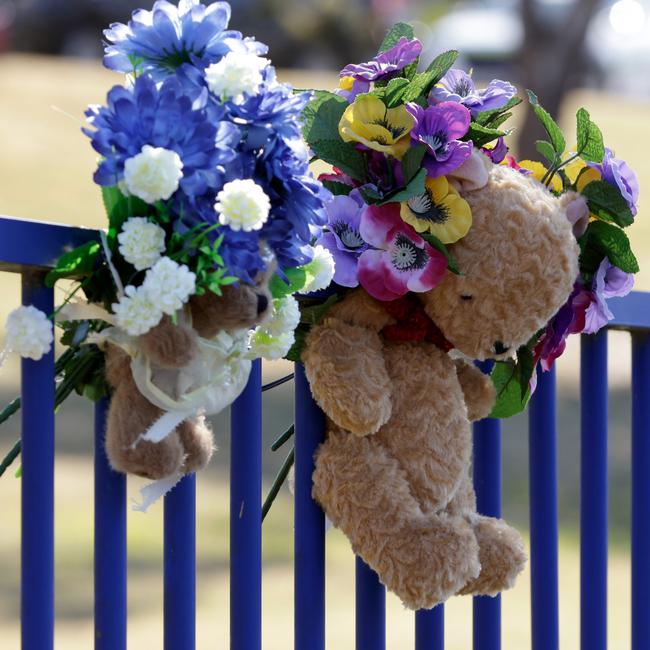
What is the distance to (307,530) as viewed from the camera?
1409 millimetres

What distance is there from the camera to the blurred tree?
32.7 ft

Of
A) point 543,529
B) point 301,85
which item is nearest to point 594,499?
point 543,529

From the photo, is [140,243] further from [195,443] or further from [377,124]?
[377,124]

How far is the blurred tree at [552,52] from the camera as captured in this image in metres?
9.98

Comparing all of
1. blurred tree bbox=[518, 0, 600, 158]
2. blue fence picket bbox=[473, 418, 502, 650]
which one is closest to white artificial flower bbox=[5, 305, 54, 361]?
blue fence picket bbox=[473, 418, 502, 650]

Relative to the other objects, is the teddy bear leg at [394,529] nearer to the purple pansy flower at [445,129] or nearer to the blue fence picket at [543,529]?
the purple pansy flower at [445,129]

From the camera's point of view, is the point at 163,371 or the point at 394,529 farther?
the point at 394,529

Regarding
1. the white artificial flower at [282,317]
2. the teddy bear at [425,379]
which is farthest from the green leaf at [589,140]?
the white artificial flower at [282,317]

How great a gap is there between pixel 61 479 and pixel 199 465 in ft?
14.0

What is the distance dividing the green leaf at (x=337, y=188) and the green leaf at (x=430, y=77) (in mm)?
124

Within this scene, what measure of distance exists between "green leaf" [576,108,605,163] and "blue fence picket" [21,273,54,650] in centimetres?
70

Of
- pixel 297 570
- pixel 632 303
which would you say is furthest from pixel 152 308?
pixel 632 303

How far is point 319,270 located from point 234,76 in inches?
9.3

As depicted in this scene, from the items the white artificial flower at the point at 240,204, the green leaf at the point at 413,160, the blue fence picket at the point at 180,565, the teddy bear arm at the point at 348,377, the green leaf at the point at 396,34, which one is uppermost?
the green leaf at the point at 396,34
